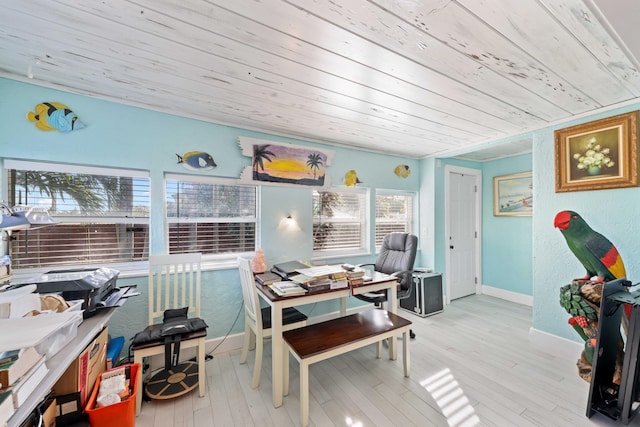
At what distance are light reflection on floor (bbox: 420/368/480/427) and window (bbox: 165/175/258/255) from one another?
210 cm

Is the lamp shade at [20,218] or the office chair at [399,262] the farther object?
the office chair at [399,262]

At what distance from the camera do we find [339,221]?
11.3ft

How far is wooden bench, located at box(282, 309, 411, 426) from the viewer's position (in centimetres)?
162

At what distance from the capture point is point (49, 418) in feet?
3.95

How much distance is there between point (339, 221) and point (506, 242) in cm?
275

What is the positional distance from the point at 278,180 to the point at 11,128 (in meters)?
2.06

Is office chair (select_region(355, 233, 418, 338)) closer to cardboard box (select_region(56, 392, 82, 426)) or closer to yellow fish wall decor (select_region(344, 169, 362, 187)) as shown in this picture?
yellow fish wall decor (select_region(344, 169, 362, 187))

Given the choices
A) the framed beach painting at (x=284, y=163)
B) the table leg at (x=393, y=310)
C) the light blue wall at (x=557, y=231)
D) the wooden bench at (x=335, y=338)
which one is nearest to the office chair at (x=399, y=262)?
the table leg at (x=393, y=310)

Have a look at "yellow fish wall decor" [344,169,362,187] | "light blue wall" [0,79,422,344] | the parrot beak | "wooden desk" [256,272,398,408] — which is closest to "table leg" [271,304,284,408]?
"wooden desk" [256,272,398,408]

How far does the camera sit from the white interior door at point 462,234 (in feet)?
12.9

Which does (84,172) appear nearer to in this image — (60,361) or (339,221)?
(60,361)

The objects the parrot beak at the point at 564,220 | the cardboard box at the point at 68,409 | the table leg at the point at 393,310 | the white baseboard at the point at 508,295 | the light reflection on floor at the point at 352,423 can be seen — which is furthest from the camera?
the white baseboard at the point at 508,295

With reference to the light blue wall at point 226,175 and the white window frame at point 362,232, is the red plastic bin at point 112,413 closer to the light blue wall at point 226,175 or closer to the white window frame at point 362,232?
the light blue wall at point 226,175

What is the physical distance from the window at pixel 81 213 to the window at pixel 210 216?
0.76ft
